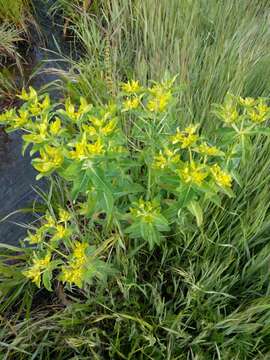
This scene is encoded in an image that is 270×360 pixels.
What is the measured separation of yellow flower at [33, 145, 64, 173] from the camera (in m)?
0.93

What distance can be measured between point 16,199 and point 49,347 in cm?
76

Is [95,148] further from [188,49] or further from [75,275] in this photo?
[188,49]

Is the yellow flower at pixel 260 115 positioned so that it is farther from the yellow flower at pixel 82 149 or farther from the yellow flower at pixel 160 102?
the yellow flower at pixel 82 149

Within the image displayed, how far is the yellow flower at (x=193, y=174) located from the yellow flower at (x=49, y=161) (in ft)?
0.92

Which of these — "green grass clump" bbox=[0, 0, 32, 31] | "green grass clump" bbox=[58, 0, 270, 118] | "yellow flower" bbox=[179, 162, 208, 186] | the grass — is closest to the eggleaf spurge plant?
"yellow flower" bbox=[179, 162, 208, 186]

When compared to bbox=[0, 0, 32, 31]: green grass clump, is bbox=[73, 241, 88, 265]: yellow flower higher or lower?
lower

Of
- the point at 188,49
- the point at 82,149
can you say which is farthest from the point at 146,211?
the point at 188,49

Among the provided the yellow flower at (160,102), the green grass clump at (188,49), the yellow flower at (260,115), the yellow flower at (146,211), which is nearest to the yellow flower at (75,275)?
the yellow flower at (146,211)

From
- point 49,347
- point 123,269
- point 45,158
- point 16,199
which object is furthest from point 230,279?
point 16,199

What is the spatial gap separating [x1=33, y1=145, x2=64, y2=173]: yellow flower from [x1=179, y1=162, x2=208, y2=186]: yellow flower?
0.28 meters

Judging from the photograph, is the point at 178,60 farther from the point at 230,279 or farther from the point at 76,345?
the point at 76,345

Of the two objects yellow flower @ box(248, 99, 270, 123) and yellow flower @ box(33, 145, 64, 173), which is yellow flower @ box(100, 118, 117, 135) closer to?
yellow flower @ box(33, 145, 64, 173)

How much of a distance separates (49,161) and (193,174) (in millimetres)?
331

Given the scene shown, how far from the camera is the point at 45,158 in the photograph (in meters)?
0.94
